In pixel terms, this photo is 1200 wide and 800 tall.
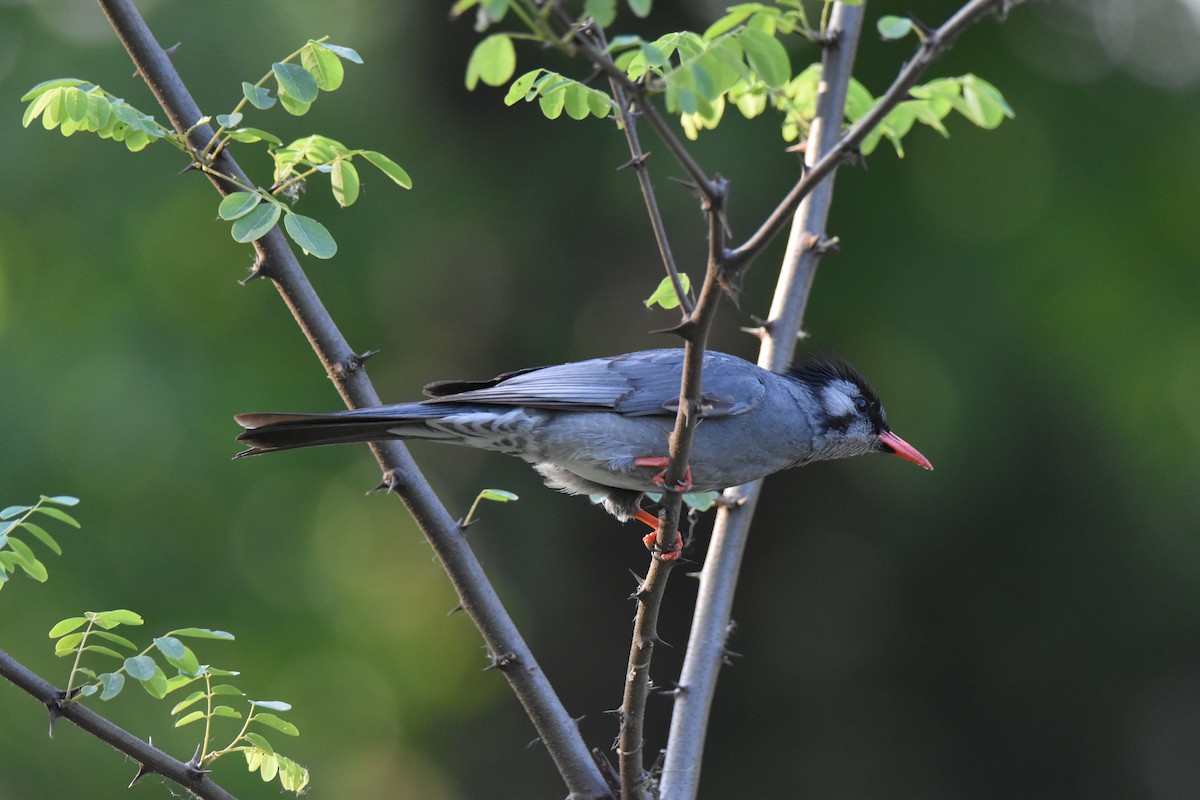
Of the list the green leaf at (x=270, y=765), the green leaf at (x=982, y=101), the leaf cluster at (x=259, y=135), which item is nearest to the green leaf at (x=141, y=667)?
the green leaf at (x=270, y=765)

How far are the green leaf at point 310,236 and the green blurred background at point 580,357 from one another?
5.29m

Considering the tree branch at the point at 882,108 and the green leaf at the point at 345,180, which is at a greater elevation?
the green leaf at the point at 345,180

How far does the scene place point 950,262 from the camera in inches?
344

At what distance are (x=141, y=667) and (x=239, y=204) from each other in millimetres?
1180

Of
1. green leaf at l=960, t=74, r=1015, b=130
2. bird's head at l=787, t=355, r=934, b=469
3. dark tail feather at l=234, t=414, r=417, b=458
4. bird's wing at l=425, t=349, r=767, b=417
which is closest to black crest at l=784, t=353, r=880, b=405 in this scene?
bird's head at l=787, t=355, r=934, b=469

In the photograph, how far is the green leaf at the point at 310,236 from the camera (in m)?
3.08

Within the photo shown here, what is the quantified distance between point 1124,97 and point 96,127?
815 cm

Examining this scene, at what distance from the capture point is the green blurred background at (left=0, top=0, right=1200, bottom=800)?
866cm

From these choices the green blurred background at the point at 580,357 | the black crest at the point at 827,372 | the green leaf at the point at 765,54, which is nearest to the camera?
the green leaf at the point at 765,54

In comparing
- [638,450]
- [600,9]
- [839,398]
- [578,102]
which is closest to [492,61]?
[600,9]

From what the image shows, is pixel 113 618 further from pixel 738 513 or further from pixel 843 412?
pixel 843 412

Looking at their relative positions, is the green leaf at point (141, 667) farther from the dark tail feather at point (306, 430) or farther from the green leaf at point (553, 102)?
the green leaf at point (553, 102)

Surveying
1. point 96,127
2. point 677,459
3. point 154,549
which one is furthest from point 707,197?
point 154,549

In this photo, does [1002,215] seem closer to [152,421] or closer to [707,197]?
[152,421]
